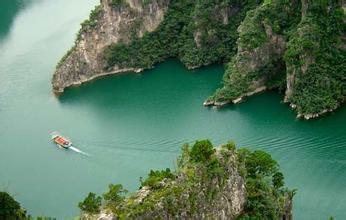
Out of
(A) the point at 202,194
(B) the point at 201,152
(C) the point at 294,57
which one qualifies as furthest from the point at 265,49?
(A) the point at 202,194

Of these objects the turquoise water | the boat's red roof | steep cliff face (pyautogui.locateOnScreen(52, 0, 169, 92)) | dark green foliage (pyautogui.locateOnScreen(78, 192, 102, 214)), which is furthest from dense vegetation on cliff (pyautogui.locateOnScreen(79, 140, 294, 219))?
steep cliff face (pyautogui.locateOnScreen(52, 0, 169, 92))

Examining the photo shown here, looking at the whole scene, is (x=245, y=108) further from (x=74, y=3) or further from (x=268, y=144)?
(x=74, y=3)

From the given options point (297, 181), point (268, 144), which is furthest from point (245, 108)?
point (297, 181)

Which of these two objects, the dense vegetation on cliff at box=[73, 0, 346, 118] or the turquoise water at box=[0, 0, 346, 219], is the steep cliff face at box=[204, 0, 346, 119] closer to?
the dense vegetation on cliff at box=[73, 0, 346, 118]

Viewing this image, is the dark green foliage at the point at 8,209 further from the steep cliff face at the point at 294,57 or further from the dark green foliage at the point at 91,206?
the steep cliff face at the point at 294,57

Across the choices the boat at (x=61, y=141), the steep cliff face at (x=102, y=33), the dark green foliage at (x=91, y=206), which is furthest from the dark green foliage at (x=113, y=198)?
the steep cliff face at (x=102, y=33)

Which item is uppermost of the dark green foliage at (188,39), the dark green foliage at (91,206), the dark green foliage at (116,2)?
the dark green foliage at (116,2)

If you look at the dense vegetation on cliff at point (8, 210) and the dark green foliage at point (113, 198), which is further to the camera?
the dense vegetation on cliff at point (8, 210)
